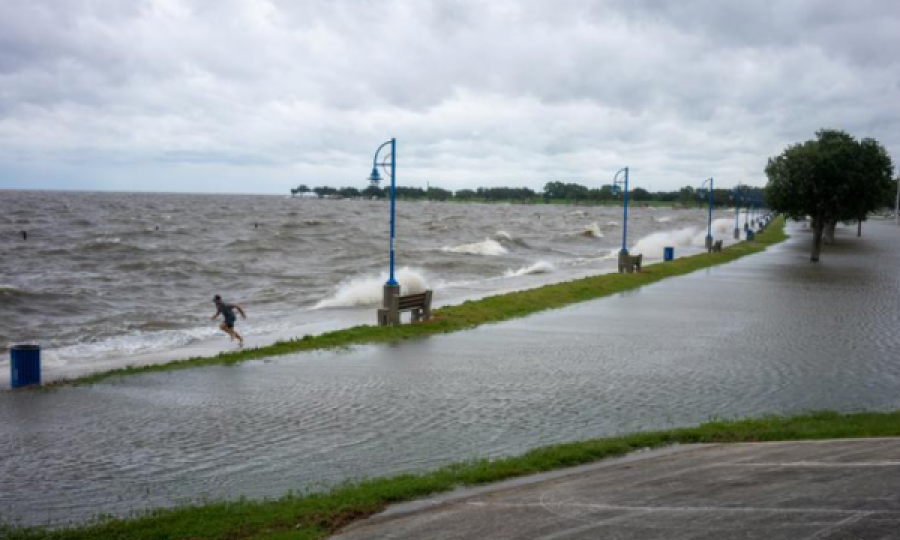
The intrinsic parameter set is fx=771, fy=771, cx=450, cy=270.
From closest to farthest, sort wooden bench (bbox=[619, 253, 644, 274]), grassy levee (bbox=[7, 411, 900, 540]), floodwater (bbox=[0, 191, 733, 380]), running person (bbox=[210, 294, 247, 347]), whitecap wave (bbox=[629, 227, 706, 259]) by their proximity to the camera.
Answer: grassy levee (bbox=[7, 411, 900, 540])
running person (bbox=[210, 294, 247, 347])
floodwater (bbox=[0, 191, 733, 380])
wooden bench (bbox=[619, 253, 644, 274])
whitecap wave (bbox=[629, 227, 706, 259])

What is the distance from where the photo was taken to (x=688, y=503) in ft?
22.3

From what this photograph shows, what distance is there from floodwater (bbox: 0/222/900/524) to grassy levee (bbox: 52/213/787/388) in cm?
71

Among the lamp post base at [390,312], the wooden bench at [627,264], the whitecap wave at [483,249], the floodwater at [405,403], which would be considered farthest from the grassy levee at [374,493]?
the whitecap wave at [483,249]

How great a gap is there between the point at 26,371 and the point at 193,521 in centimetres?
810

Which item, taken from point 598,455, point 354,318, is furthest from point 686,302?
point 598,455

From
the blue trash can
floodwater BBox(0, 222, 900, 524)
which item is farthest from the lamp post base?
the blue trash can

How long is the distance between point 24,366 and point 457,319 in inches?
399

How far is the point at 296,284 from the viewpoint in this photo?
34.9 m

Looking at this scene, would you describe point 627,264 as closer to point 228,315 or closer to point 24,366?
point 228,315

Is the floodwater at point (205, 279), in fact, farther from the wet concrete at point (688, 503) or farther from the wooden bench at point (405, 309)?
the wet concrete at point (688, 503)

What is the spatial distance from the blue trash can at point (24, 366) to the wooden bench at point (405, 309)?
7.79m

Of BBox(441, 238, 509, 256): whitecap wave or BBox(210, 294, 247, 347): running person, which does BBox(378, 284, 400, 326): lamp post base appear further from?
BBox(441, 238, 509, 256): whitecap wave

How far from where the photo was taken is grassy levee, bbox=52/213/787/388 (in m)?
14.8

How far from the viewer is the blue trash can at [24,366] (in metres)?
13.0
